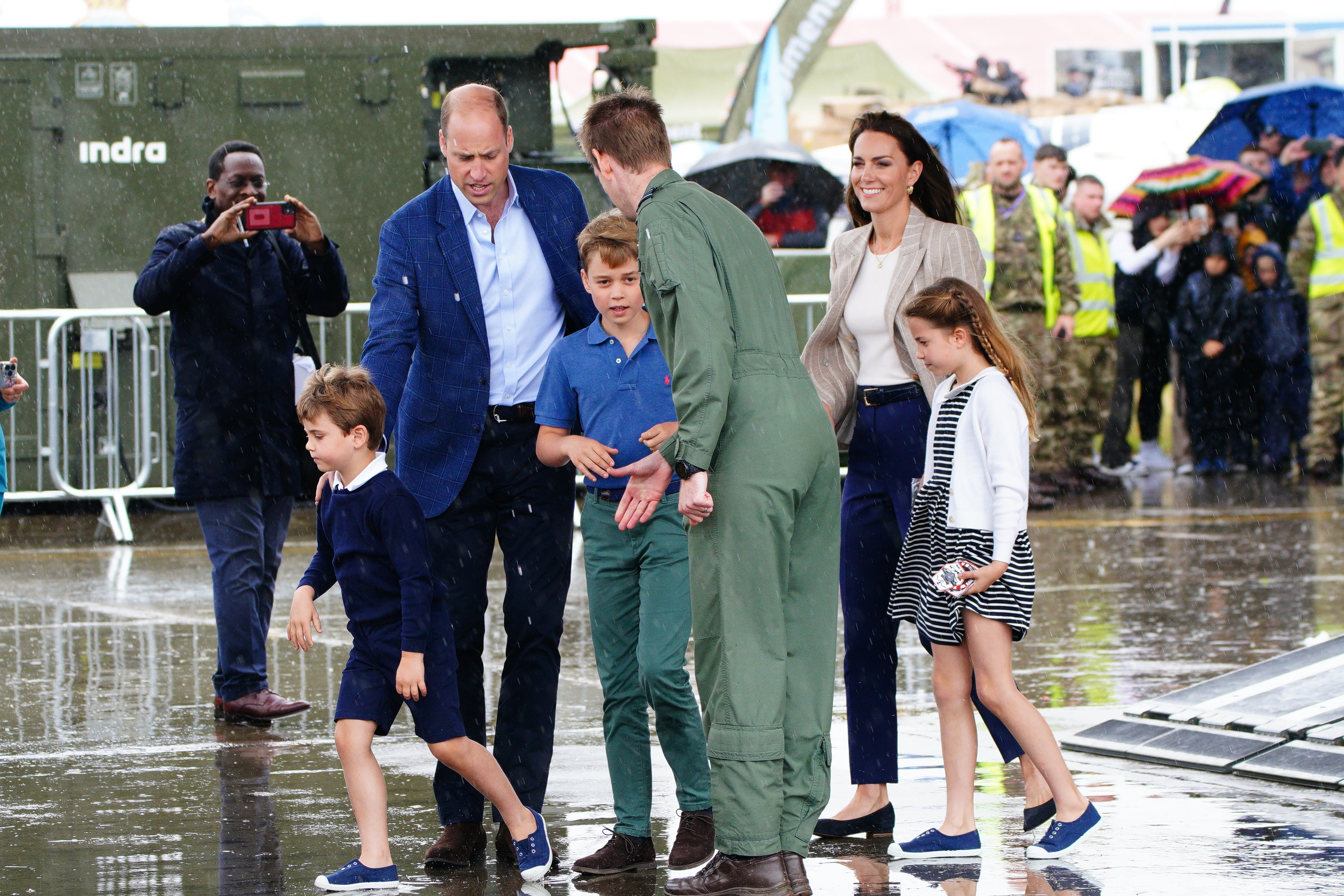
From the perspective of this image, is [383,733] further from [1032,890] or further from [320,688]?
[320,688]

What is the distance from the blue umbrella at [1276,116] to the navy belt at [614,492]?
42.9ft

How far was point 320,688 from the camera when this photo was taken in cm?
725

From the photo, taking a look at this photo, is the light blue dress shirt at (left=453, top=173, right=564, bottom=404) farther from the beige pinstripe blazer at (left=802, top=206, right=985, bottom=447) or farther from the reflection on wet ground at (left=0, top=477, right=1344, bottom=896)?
the reflection on wet ground at (left=0, top=477, right=1344, bottom=896)

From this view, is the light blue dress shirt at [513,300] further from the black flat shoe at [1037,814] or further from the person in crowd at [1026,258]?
the person in crowd at [1026,258]

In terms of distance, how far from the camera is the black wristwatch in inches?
165

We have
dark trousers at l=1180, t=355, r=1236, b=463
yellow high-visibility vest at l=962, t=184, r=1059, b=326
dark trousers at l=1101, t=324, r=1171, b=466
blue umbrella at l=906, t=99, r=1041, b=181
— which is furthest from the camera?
blue umbrella at l=906, t=99, r=1041, b=181

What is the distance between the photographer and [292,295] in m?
7.04

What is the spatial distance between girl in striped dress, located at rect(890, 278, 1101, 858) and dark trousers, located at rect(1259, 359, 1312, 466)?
11086mm

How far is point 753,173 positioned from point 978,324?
1084 cm

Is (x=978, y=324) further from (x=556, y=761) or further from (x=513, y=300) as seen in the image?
(x=556, y=761)

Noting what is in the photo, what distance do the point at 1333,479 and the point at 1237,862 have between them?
1120cm

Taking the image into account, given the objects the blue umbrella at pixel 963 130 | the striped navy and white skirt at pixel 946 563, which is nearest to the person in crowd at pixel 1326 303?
the blue umbrella at pixel 963 130

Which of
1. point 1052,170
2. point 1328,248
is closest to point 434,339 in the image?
point 1052,170

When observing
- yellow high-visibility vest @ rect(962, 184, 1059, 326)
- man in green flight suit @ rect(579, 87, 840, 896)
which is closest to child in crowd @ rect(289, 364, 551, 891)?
man in green flight suit @ rect(579, 87, 840, 896)
